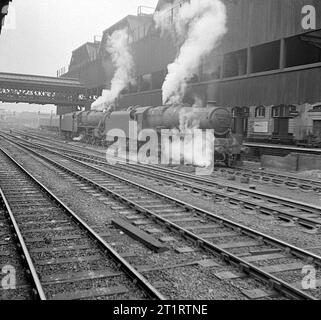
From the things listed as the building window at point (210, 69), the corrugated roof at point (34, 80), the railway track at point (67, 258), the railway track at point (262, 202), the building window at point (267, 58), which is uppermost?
the corrugated roof at point (34, 80)

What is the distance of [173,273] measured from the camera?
504cm

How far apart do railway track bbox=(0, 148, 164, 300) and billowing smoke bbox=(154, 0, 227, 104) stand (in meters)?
15.7

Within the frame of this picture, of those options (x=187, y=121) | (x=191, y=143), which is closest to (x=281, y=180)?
(x=191, y=143)

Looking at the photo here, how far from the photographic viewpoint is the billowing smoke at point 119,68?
1462 inches

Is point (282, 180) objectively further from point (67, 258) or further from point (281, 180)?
point (67, 258)

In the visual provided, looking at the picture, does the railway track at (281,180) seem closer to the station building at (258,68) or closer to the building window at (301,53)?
the station building at (258,68)

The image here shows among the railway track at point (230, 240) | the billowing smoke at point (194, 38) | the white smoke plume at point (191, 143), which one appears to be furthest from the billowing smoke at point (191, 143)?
the railway track at point (230, 240)

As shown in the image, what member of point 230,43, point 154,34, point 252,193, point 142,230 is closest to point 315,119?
point 230,43

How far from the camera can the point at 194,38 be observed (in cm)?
2448

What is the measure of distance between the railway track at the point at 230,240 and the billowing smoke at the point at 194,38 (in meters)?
14.4

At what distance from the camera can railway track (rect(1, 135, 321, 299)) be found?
193 inches

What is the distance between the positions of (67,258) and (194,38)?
2138cm

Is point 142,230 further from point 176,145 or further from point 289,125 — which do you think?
point 289,125

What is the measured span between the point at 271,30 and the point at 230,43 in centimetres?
328
